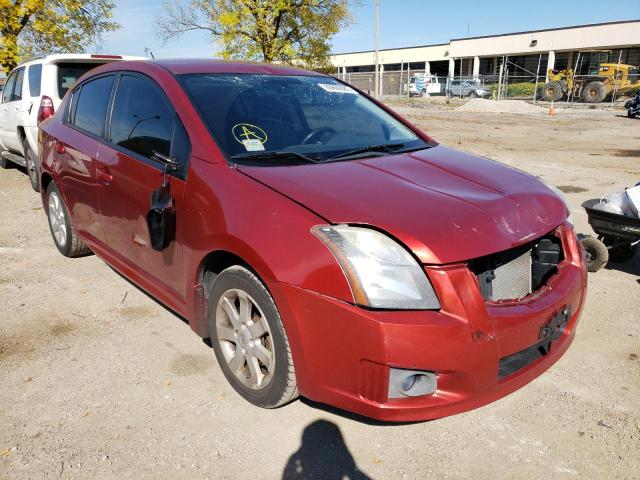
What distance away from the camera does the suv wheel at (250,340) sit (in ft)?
7.78

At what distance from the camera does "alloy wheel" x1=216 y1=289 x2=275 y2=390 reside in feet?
8.24

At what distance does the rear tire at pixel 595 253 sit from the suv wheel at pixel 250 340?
318cm

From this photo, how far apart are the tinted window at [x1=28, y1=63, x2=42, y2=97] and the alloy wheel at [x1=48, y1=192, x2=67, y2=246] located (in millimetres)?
3204

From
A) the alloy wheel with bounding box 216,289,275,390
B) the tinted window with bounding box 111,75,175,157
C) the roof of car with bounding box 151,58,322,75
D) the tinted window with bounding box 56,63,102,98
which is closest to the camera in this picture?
the alloy wheel with bounding box 216,289,275,390

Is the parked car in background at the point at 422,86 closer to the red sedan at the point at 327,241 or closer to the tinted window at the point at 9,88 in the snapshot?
the tinted window at the point at 9,88

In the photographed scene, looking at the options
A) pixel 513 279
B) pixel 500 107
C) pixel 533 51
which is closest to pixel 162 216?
pixel 513 279

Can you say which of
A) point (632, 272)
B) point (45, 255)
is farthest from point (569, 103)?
point (45, 255)

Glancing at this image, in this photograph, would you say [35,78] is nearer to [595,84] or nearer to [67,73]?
[67,73]

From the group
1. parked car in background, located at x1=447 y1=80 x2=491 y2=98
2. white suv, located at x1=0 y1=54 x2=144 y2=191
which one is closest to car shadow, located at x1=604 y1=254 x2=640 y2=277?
white suv, located at x1=0 y1=54 x2=144 y2=191

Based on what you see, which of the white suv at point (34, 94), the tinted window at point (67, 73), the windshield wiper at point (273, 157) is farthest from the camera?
the tinted window at point (67, 73)

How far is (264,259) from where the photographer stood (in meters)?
2.29

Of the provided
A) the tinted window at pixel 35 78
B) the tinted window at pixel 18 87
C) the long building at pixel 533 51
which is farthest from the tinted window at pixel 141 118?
the long building at pixel 533 51

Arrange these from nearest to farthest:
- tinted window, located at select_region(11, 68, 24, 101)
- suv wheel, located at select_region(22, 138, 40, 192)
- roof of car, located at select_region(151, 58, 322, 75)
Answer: roof of car, located at select_region(151, 58, 322, 75) → suv wheel, located at select_region(22, 138, 40, 192) → tinted window, located at select_region(11, 68, 24, 101)

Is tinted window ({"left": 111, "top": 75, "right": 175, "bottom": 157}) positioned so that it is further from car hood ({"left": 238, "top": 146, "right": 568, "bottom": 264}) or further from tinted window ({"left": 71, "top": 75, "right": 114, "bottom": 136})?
car hood ({"left": 238, "top": 146, "right": 568, "bottom": 264})
